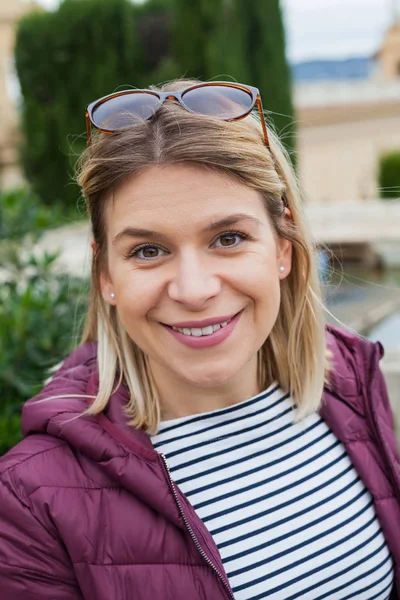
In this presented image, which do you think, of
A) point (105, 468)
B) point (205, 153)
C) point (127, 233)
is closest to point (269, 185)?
point (205, 153)

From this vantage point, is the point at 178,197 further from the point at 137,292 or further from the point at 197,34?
the point at 197,34

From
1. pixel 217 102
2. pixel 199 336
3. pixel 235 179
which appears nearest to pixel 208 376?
pixel 199 336

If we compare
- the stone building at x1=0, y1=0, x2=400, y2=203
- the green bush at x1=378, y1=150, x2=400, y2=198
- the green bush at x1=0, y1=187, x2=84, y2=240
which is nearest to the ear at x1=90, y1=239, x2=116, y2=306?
the green bush at x1=0, y1=187, x2=84, y2=240

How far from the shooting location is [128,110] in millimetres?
1440

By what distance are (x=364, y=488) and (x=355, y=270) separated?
30.9ft

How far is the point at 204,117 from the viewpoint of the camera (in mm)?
1405

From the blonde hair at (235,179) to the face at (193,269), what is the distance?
38mm

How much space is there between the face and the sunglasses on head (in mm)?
148

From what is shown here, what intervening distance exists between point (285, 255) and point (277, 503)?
2.01 feet

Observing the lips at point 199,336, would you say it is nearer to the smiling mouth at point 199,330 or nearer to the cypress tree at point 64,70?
the smiling mouth at point 199,330

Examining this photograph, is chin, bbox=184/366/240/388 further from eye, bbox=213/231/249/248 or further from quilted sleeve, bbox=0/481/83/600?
quilted sleeve, bbox=0/481/83/600

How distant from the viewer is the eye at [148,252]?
141cm

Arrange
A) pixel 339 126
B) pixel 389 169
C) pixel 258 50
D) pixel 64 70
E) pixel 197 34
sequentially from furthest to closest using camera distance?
pixel 339 126 → pixel 389 169 → pixel 64 70 → pixel 258 50 → pixel 197 34

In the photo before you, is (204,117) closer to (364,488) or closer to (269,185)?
(269,185)
